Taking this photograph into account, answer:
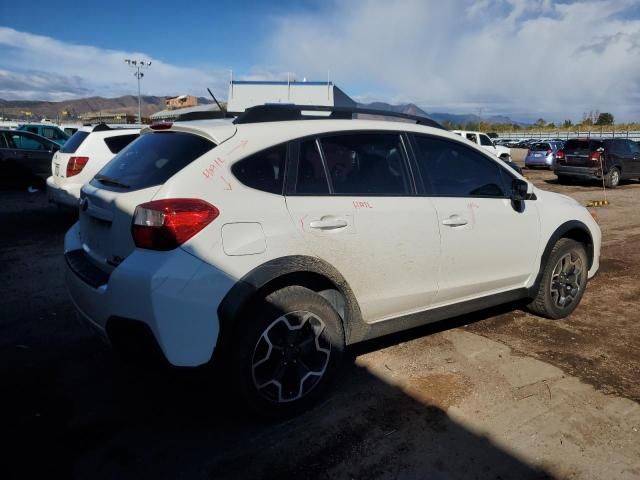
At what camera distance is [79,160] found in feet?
25.4

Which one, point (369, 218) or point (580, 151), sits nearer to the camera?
point (369, 218)

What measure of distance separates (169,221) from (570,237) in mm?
3621

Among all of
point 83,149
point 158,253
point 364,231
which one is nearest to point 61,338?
point 158,253

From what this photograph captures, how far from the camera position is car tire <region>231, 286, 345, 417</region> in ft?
8.46

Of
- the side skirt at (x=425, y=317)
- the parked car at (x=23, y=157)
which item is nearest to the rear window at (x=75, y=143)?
the parked car at (x=23, y=157)

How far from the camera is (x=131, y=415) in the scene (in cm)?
288

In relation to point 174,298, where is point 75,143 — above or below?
above

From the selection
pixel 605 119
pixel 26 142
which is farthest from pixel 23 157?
pixel 605 119

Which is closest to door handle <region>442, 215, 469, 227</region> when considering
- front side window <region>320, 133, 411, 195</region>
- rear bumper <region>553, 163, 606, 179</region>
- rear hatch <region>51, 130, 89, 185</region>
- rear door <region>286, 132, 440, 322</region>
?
rear door <region>286, 132, 440, 322</region>

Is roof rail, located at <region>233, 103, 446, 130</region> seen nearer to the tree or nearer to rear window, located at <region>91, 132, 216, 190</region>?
rear window, located at <region>91, 132, 216, 190</region>

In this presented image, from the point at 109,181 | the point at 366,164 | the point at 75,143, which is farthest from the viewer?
the point at 75,143

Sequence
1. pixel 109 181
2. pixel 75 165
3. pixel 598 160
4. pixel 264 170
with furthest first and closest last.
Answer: pixel 598 160, pixel 75 165, pixel 109 181, pixel 264 170

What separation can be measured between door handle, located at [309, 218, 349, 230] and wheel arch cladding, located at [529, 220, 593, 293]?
213 cm

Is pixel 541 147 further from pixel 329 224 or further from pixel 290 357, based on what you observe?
pixel 290 357
